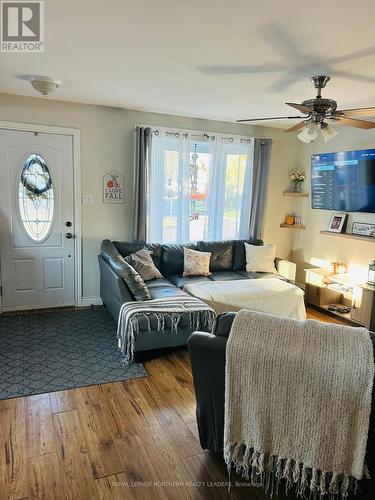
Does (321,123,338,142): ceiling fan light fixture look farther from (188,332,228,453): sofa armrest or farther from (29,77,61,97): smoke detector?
(29,77,61,97): smoke detector

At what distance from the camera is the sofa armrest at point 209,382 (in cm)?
177

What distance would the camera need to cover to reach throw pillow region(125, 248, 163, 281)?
4195 mm

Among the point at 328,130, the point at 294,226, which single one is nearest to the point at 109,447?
the point at 328,130

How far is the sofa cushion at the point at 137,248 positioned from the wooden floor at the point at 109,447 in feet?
6.26

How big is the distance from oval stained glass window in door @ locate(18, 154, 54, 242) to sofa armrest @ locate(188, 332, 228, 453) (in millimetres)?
3131

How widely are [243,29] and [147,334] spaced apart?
2447 millimetres

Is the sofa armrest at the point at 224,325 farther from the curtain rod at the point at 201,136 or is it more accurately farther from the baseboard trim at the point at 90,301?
the curtain rod at the point at 201,136

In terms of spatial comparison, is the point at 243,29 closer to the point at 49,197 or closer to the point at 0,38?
the point at 0,38

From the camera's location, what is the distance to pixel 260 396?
5.37 feet

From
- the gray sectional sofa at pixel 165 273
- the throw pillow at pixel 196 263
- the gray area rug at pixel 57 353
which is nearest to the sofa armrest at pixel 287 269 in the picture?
the gray sectional sofa at pixel 165 273

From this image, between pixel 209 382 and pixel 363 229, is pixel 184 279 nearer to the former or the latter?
pixel 363 229

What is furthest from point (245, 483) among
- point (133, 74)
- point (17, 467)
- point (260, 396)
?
point (133, 74)

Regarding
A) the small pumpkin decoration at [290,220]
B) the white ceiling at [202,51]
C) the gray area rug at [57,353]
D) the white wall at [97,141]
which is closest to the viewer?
the white ceiling at [202,51]

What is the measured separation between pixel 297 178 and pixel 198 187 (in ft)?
5.23
